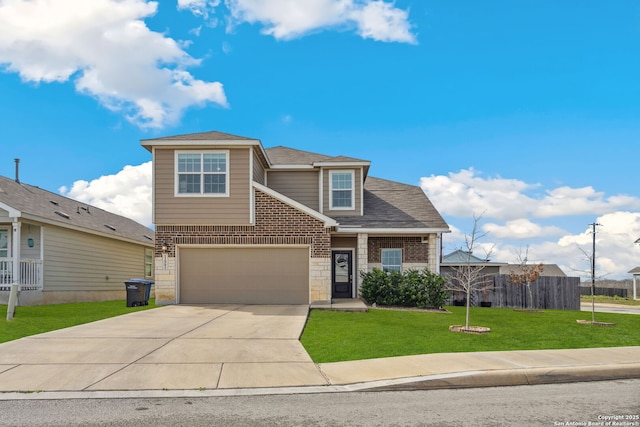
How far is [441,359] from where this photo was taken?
28.8ft

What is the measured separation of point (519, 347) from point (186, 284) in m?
12.1

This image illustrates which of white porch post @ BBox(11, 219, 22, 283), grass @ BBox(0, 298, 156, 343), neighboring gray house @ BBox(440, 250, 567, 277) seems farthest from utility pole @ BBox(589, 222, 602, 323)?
white porch post @ BBox(11, 219, 22, 283)

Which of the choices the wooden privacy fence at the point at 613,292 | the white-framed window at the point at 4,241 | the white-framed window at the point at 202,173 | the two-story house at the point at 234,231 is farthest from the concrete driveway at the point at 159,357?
the wooden privacy fence at the point at 613,292

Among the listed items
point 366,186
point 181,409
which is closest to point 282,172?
point 366,186

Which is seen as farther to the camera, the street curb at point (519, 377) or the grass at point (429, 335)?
the grass at point (429, 335)

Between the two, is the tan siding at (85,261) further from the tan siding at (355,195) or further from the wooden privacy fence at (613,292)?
the wooden privacy fence at (613,292)

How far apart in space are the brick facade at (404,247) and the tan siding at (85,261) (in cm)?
1177

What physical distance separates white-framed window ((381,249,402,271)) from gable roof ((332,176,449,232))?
1.27m

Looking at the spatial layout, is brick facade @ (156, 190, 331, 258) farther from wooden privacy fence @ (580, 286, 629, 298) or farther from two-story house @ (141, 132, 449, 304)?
wooden privacy fence @ (580, 286, 629, 298)

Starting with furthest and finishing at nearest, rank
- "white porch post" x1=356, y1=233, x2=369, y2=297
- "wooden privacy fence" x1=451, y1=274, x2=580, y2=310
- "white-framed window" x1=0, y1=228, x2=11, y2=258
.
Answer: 1. "wooden privacy fence" x1=451, y1=274, x2=580, y2=310
2. "white porch post" x1=356, y1=233, x2=369, y2=297
3. "white-framed window" x1=0, y1=228, x2=11, y2=258

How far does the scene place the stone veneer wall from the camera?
60.6 feet

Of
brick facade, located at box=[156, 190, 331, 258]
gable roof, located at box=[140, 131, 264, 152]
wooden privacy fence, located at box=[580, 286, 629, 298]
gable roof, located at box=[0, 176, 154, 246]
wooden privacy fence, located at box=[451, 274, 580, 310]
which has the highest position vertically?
gable roof, located at box=[140, 131, 264, 152]

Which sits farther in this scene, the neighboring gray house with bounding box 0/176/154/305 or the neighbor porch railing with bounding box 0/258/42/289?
the neighboring gray house with bounding box 0/176/154/305

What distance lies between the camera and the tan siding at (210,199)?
18188 mm
